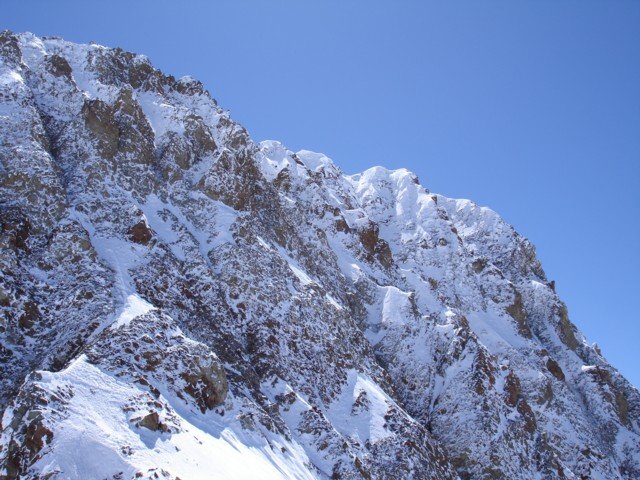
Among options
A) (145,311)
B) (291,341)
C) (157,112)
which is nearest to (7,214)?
(145,311)

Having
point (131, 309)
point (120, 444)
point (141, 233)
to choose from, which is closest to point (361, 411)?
point (131, 309)

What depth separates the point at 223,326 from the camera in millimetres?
45438

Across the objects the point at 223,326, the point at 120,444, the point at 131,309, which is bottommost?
the point at 120,444

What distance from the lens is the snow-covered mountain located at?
29984mm

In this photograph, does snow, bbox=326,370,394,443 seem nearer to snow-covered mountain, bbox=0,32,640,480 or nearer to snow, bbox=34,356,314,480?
snow-covered mountain, bbox=0,32,640,480

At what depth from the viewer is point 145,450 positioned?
26.2 m

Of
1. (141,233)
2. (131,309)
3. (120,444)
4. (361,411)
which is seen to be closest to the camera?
(120,444)

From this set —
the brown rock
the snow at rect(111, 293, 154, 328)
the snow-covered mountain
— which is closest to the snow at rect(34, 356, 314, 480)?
the snow-covered mountain

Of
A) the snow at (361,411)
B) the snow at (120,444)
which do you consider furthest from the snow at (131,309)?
the snow at (361,411)

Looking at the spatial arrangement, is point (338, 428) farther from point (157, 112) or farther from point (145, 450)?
point (157, 112)

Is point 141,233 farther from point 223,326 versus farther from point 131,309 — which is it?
point 223,326

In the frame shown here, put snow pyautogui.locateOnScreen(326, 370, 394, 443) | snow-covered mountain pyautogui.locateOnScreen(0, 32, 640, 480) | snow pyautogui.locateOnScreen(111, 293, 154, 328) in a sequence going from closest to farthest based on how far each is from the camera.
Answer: snow-covered mountain pyautogui.locateOnScreen(0, 32, 640, 480)
snow pyautogui.locateOnScreen(111, 293, 154, 328)
snow pyautogui.locateOnScreen(326, 370, 394, 443)

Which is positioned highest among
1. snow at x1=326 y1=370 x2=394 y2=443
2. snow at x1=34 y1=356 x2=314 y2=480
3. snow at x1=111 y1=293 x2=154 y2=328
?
snow at x1=326 y1=370 x2=394 y2=443

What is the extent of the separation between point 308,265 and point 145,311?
28562mm
